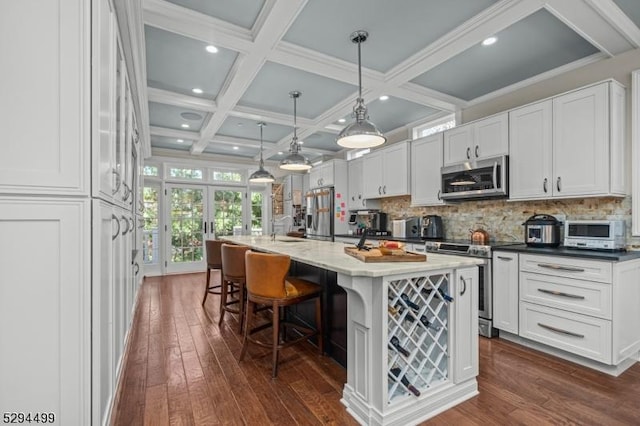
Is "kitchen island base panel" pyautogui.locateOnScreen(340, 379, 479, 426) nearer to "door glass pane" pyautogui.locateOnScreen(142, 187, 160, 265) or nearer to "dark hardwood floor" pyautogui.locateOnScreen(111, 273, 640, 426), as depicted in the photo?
"dark hardwood floor" pyautogui.locateOnScreen(111, 273, 640, 426)

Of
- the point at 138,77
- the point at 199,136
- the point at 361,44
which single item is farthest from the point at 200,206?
the point at 361,44

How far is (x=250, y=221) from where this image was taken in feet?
23.9

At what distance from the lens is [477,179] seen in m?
3.55

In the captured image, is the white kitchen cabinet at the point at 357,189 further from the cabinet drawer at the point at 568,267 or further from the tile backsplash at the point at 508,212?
the cabinet drawer at the point at 568,267

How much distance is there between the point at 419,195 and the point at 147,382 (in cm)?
374

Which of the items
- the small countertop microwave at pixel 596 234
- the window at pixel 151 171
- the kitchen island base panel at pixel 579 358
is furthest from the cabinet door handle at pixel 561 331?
the window at pixel 151 171

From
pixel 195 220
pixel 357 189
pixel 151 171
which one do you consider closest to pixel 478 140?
pixel 357 189

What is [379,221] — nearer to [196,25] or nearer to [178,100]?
[178,100]

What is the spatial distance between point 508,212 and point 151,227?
6281mm

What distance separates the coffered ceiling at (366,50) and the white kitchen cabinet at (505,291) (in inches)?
74.7

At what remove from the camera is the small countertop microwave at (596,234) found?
8.66 feet

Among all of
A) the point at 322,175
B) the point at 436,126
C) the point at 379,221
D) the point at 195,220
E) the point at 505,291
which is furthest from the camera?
the point at 195,220

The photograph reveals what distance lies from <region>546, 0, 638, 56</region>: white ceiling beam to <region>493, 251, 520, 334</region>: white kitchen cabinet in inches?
74.0

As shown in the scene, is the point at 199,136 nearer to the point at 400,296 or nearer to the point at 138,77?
the point at 138,77
